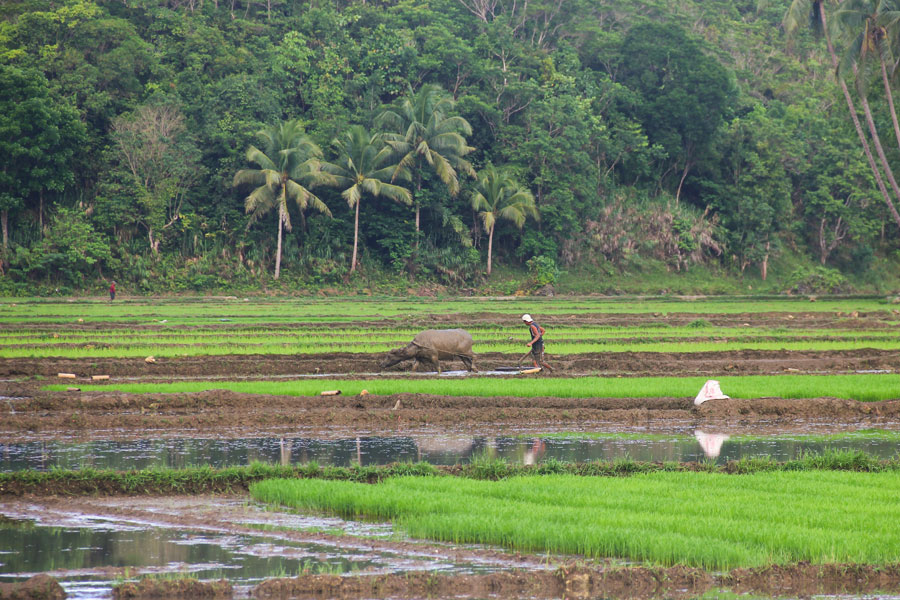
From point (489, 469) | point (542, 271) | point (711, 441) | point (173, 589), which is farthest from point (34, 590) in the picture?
point (542, 271)

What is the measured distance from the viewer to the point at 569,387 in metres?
16.9

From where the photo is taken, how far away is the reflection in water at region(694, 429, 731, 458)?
12.3 meters

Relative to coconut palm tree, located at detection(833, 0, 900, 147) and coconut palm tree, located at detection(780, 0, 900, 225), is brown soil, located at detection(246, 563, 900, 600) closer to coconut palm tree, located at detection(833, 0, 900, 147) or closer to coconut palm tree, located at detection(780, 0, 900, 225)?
coconut palm tree, located at detection(833, 0, 900, 147)

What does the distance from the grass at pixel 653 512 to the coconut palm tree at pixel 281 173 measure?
35593 mm

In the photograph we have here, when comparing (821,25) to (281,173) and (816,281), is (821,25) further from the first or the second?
(281,173)

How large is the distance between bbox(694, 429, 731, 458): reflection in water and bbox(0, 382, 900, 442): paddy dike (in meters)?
0.48

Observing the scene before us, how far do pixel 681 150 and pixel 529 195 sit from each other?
11709mm

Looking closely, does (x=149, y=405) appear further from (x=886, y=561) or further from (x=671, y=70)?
(x=671, y=70)

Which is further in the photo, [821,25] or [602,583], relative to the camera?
[821,25]

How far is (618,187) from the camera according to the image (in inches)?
2202

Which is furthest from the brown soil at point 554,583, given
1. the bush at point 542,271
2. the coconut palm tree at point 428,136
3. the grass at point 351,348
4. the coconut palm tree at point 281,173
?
the bush at point 542,271

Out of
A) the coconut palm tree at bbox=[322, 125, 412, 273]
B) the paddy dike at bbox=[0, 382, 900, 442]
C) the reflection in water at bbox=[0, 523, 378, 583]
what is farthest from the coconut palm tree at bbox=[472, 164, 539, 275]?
the reflection in water at bbox=[0, 523, 378, 583]

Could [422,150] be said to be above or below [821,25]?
below

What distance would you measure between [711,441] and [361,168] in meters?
35.2
